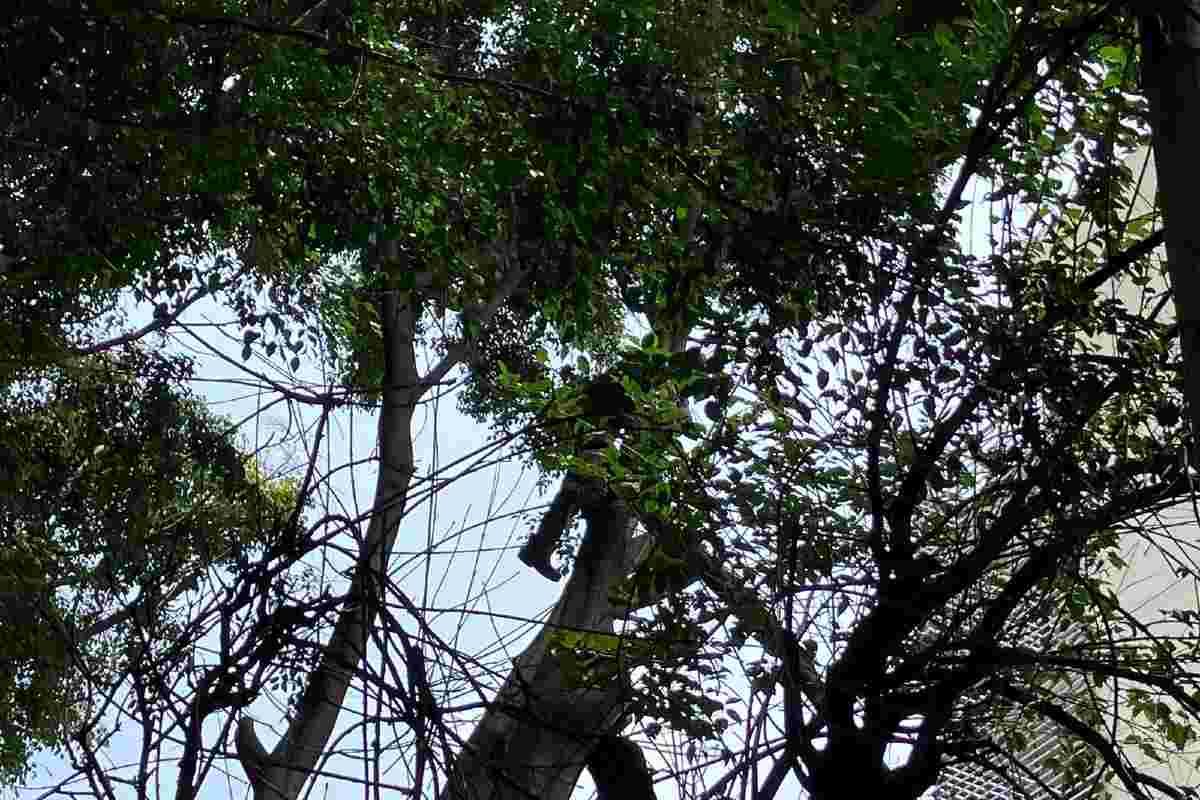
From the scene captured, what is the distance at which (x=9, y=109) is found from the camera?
12.4 feet

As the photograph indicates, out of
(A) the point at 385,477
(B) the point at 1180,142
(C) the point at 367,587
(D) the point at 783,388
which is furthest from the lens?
(A) the point at 385,477

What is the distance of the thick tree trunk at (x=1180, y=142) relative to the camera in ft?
5.48

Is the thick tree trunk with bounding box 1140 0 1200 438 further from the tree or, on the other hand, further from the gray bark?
the gray bark

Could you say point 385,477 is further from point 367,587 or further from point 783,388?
point 367,587

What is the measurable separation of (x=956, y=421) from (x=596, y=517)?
323cm

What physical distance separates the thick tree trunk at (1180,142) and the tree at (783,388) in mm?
321

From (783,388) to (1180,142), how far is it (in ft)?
5.82

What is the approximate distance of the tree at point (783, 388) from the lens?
1.76 metres

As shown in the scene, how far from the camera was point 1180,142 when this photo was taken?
1723mm

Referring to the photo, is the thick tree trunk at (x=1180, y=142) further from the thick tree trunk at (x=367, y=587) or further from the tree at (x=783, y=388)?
the thick tree trunk at (x=367, y=587)

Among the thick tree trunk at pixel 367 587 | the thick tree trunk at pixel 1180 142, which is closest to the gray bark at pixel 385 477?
the thick tree trunk at pixel 367 587

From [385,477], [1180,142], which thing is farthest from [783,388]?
[385,477]

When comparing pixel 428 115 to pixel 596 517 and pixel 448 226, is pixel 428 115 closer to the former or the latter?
pixel 448 226

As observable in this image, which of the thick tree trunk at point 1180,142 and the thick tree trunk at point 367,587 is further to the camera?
the thick tree trunk at point 1180,142
